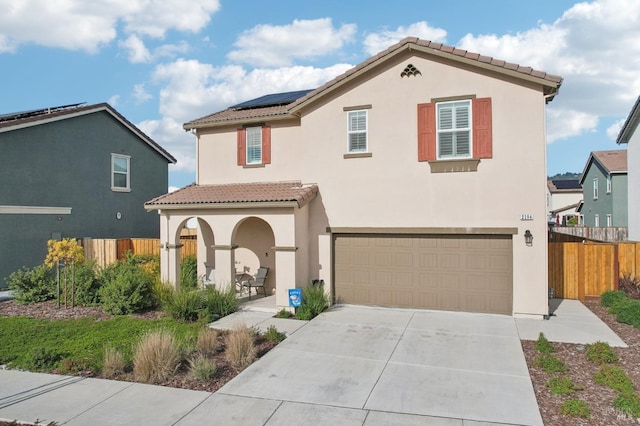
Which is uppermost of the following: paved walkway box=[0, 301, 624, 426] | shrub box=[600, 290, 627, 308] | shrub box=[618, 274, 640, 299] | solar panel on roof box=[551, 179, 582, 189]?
solar panel on roof box=[551, 179, 582, 189]

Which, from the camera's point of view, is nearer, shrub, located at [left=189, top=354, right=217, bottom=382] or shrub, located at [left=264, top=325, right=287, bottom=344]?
shrub, located at [left=189, top=354, right=217, bottom=382]

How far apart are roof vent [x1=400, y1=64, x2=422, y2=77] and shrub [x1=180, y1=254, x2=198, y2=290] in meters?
8.89

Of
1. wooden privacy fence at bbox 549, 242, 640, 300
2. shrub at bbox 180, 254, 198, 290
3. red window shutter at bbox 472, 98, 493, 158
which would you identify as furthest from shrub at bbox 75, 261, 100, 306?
wooden privacy fence at bbox 549, 242, 640, 300

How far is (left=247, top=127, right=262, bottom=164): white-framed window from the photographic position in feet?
47.5

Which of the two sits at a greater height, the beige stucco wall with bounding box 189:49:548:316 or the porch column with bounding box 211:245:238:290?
the beige stucco wall with bounding box 189:49:548:316

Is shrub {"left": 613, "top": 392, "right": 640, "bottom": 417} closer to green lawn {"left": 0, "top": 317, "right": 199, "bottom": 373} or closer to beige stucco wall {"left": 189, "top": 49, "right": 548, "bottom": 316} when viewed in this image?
beige stucco wall {"left": 189, "top": 49, "right": 548, "bottom": 316}

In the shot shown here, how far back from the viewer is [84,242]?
59.0 feet

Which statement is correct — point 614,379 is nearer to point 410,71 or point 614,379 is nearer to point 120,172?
point 410,71

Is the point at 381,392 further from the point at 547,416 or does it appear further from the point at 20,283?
the point at 20,283

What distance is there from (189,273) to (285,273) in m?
4.63

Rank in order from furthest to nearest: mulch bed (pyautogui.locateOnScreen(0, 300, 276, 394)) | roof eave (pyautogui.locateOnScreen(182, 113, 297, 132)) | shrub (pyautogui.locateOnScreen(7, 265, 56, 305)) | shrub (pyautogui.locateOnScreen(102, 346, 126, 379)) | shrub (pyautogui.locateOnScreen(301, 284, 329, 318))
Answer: roof eave (pyautogui.locateOnScreen(182, 113, 297, 132)) → shrub (pyautogui.locateOnScreen(7, 265, 56, 305)) → shrub (pyautogui.locateOnScreen(301, 284, 329, 318)) → shrub (pyautogui.locateOnScreen(102, 346, 126, 379)) → mulch bed (pyautogui.locateOnScreen(0, 300, 276, 394))

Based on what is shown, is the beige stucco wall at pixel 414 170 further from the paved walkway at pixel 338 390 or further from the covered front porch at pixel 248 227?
the paved walkway at pixel 338 390

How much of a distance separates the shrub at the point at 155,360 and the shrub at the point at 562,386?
6.20 meters

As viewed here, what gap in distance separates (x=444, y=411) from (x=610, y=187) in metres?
30.1
